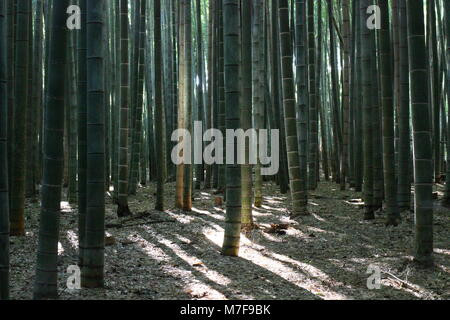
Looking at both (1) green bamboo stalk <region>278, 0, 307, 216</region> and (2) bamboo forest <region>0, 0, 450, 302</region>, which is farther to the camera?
(1) green bamboo stalk <region>278, 0, 307, 216</region>

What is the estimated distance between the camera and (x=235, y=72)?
416 centimetres

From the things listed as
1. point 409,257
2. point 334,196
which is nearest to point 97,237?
point 409,257

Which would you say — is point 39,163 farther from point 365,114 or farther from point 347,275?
point 347,275

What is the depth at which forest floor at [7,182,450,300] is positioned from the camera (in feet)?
11.0

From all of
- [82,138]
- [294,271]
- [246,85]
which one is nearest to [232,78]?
[246,85]

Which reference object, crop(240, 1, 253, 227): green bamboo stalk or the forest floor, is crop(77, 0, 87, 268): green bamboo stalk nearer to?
the forest floor

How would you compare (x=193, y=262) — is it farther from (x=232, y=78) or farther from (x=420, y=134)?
(x=420, y=134)

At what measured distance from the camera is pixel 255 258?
14.4ft

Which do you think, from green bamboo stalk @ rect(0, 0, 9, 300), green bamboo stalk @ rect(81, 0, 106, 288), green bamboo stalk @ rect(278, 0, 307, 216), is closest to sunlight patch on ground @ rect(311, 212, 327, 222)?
green bamboo stalk @ rect(278, 0, 307, 216)

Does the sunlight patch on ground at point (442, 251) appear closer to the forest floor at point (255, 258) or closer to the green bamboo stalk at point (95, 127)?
the forest floor at point (255, 258)

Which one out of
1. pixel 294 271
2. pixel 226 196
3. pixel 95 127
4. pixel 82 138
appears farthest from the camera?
pixel 226 196

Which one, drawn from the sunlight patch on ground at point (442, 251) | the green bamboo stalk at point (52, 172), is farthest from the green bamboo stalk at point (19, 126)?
the sunlight patch on ground at point (442, 251)
